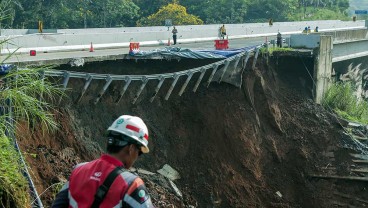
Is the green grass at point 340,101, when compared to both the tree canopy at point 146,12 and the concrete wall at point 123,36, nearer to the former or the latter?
the concrete wall at point 123,36

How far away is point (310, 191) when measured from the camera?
20297 millimetres

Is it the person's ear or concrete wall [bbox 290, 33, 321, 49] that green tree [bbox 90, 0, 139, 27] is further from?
the person's ear

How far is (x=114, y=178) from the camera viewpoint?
157 inches

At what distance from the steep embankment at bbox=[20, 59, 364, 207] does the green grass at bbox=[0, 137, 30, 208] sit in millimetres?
4855

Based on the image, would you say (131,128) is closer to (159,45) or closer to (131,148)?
(131,148)

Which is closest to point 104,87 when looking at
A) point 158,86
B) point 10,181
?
point 158,86

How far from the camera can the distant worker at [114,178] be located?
3.97 m

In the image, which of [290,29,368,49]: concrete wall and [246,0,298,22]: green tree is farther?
[246,0,298,22]: green tree

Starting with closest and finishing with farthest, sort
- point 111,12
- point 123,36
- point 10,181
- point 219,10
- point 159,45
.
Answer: point 10,181, point 123,36, point 159,45, point 111,12, point 219,10

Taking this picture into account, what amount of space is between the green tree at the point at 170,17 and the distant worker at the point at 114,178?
53.1m

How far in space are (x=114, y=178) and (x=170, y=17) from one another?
53.4 meters

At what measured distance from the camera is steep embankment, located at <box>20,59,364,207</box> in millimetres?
15898

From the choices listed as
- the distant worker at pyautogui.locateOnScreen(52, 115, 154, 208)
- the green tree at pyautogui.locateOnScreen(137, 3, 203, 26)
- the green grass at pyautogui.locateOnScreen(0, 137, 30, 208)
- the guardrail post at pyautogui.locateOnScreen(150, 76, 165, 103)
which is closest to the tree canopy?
the green tree at pyautogui.locateOnScreen(137, 3, 203, 26)

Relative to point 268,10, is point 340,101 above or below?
below
